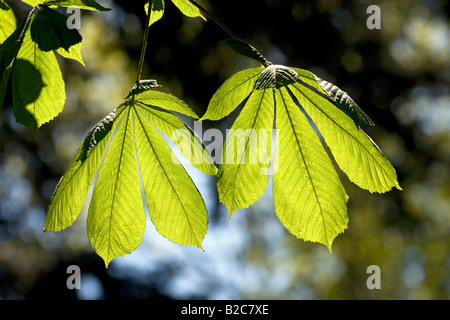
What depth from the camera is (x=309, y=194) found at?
29.6 inches

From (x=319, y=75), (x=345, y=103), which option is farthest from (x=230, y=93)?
(x=319, y=75)

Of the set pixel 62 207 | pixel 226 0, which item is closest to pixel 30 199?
pixel 226 0

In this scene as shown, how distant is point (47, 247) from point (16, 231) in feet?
1.88

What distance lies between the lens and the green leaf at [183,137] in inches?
30.3

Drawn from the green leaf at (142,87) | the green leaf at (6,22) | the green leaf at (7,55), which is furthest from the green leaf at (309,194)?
the green leaf at (6,22)

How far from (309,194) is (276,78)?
0.87ft

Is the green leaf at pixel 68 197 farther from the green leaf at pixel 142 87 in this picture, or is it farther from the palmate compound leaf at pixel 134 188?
the green leaf at pixel 142 87

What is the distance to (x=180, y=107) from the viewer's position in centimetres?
75

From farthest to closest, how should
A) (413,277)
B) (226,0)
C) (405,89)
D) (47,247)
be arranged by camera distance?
1. (413,277)
2. (47,247)
3. (405,89)
4. (226,0)

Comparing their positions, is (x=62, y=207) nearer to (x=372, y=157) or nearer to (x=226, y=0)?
(x=372, y=157)

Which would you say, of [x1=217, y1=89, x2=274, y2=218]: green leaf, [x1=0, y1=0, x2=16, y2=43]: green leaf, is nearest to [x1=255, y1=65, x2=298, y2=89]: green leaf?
[x1=217, y1=89, x2=274, y2=218]: green leaf

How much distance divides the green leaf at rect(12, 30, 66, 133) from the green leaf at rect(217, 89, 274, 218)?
1.22 ft

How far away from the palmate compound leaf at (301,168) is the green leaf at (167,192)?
70 mm

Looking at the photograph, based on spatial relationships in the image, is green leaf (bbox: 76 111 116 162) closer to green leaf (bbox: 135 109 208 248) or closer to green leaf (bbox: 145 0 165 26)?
green leaf (bbox: 135 109 208 248)
